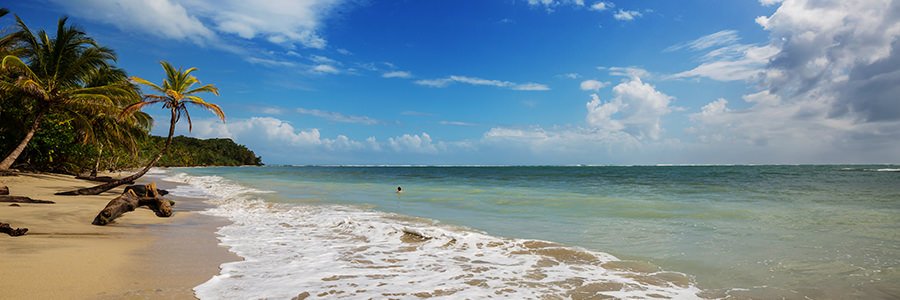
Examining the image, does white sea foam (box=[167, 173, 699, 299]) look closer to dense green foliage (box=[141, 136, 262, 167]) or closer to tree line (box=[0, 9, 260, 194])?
tree line (box=[0, 9, 260, 194])

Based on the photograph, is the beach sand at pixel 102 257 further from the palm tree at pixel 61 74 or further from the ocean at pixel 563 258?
the palm tree at pixel 61 74

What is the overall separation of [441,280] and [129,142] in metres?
31.6

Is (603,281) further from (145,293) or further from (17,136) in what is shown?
(17,136)

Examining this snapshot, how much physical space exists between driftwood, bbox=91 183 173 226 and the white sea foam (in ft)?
7.92

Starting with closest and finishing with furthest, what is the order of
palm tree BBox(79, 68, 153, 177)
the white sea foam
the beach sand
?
the beach sand → the white sea foam → palm tree BBox(79, 68, 153, 177)

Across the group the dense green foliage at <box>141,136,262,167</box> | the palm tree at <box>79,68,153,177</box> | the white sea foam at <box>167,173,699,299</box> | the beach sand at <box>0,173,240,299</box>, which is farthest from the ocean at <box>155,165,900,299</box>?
the dense green foliage at <box>141,136,262,167</box>

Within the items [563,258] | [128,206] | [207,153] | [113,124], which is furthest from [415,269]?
[207,153]

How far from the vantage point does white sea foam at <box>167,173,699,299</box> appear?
4918mm

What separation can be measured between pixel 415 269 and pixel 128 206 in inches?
327

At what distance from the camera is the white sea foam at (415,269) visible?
4.92 m

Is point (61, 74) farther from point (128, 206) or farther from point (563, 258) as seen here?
point (563, 258)

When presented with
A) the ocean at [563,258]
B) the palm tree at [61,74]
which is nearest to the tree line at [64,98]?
the palm tree at [61,74]

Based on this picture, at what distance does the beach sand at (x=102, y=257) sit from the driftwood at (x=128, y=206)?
0.69 ft

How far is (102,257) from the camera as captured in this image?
230 inches
